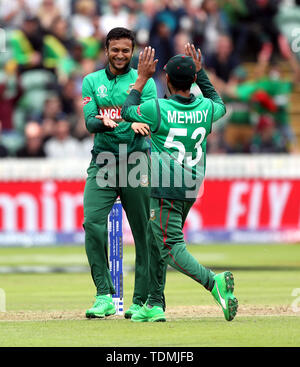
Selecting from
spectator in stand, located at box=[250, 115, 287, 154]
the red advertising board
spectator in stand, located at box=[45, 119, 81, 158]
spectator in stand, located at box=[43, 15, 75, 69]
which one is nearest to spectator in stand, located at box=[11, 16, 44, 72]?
spectator in stand, located at box=[43, 15, 75, 69]

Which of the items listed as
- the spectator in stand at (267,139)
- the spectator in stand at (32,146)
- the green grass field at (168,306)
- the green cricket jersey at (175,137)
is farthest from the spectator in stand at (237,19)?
the green cricket jersey at (175,137)

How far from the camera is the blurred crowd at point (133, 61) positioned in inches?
831

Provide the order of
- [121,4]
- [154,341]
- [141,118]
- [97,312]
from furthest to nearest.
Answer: [121,4] < [97,312] < [141,118] < [154,341]

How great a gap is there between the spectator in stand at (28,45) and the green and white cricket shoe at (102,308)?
13.0 metres

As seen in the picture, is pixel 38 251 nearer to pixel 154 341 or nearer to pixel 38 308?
pixel 38 308

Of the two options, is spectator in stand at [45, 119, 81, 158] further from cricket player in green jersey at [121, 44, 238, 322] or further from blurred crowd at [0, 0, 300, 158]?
cricket player in green jersey at [121, 44, 238, 322]

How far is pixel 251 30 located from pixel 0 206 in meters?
7.73

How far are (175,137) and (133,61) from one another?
12588mm

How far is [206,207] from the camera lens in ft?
65.8

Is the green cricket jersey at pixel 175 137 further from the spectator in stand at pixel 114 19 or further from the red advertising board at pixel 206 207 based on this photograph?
the spectator in stand at pixel 114 19

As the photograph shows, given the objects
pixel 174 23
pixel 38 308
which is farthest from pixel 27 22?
pixel 38 308

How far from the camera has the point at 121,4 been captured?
2311 cm

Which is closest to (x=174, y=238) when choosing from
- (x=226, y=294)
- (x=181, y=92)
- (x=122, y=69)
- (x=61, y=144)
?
(x=226, y=294)

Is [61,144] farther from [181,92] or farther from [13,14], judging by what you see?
[181,92]
